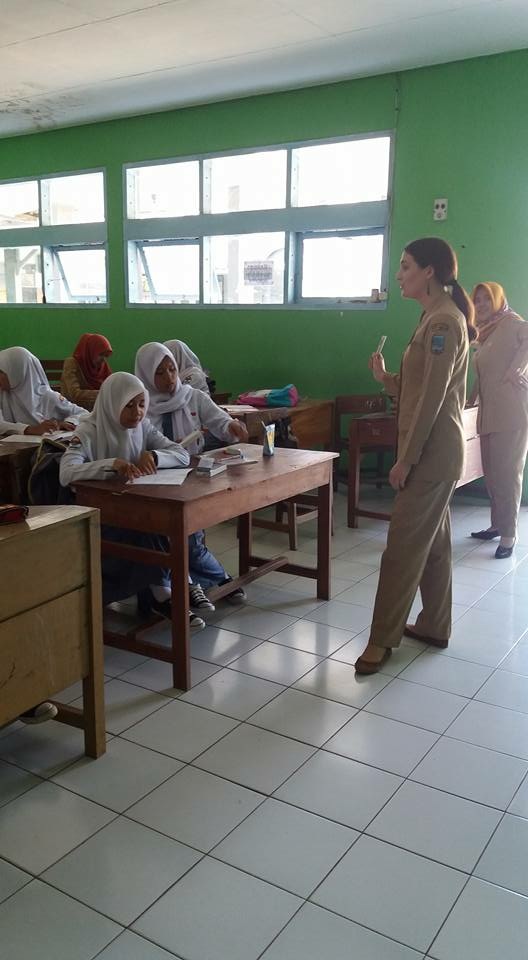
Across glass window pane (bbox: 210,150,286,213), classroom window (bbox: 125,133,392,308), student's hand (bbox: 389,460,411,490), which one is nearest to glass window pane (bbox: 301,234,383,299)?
classroom window (bbox: 125,133,392,308)

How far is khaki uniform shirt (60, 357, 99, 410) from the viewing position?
17.1 ft

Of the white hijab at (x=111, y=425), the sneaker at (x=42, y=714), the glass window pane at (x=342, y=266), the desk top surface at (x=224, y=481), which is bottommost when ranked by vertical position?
the sneaker at (x=42, y=714)

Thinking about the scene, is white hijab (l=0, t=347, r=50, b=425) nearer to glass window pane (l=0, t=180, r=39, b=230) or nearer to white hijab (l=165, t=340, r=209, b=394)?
white hijab (l=165, t=340, r=209, b=394)

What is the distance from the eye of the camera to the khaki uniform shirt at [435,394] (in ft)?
8.05

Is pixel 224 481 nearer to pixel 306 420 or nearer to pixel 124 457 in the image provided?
pixel 124 457

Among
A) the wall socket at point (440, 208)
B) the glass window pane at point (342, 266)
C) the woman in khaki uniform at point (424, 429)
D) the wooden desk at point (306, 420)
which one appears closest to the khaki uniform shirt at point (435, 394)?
the woman in khaki uniform at point (424, 429)

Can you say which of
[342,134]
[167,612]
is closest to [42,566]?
[167,612]

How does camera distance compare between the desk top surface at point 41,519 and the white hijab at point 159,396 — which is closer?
the desk top surface at point 41,519

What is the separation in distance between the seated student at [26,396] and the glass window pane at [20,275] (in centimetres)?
355

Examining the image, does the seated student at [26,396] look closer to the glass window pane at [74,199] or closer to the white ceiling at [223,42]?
the white ceiling at [223,42]

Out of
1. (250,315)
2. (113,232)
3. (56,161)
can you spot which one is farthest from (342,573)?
(56,161)

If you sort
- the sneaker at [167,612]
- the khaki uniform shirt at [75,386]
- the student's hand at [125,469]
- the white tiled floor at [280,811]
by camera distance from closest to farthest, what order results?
1. the white tiled floor at [280,811]
2. the student's hand at [125,469]
3. the sneaker at [167,612]
4. the khaki uniform shirt at [75,386]

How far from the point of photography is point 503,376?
412 centimetres

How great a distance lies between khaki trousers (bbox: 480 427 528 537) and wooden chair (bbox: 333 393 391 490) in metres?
1.10
